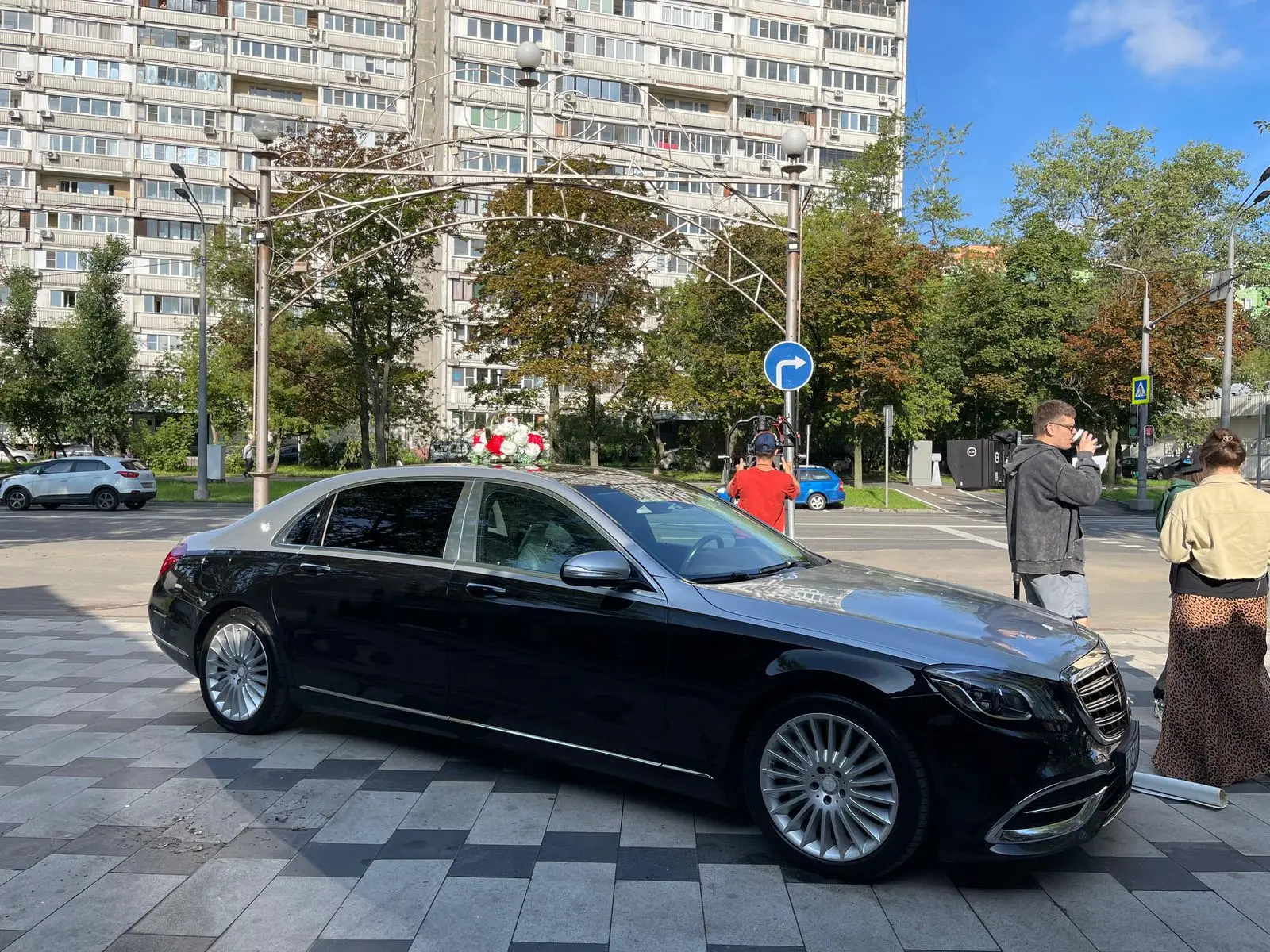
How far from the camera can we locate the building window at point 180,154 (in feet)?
196

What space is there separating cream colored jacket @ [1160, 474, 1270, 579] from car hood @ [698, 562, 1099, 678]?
1.05 m

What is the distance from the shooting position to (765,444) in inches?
309

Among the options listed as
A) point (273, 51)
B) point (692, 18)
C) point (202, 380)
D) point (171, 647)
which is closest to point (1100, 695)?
point (171, 647)

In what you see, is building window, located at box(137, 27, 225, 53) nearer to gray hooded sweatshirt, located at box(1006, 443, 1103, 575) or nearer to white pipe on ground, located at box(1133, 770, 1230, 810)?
gray hooded sweatshirt, located at box(1006, 443, 1103, 575)

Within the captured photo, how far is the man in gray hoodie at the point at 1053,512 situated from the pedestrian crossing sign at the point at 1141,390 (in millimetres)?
23674

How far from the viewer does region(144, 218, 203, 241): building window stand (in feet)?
200

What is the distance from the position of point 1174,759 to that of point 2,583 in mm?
12703

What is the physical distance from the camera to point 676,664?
12.9ft

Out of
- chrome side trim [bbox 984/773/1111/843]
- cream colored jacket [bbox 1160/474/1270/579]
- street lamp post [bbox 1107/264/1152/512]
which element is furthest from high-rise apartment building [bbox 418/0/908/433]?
chrome side trim [bbox 984/773/1111/843]

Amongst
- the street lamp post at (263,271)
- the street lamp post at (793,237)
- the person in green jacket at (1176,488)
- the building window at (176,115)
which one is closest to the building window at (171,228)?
the building window at (176,115)

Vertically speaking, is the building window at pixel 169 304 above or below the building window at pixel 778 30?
below

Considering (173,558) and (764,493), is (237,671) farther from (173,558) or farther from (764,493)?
(764,493)

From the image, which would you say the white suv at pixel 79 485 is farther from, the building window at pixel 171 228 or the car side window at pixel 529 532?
the building window at pixel 171 228

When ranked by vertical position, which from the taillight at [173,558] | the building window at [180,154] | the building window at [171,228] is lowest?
the taillight at [173,558]
